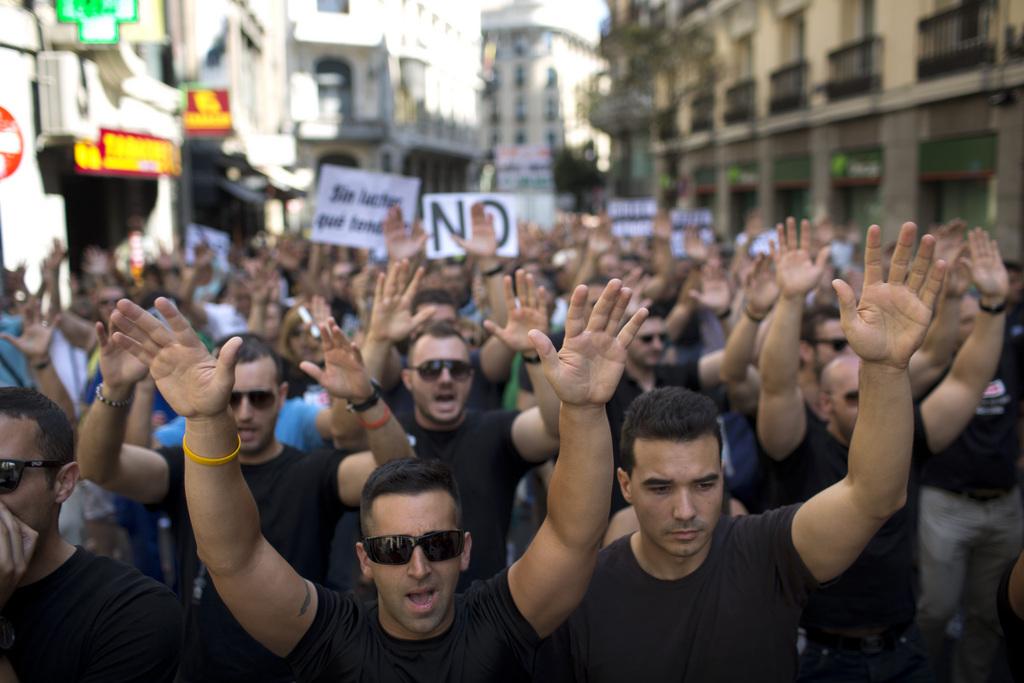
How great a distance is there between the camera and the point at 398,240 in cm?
600

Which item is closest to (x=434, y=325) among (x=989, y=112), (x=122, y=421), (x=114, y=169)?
(x=122, y=421)

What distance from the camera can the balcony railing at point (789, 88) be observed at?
21172mm

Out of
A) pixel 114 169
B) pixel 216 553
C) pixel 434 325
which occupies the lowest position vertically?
pixel 216 553

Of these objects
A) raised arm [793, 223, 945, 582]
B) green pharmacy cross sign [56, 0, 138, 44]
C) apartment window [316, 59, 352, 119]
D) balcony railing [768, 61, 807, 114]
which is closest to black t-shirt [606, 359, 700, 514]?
raised arm [793, 223, 945, 582]

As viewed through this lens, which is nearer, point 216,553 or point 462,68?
point 216,553

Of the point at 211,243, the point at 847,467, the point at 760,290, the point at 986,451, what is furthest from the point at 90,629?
the point at 211,243

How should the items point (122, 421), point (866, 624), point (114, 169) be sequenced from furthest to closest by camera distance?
1. point (114, 169)
2. point (866, 624)
3. point (122, 421)

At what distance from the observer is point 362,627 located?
2410mm

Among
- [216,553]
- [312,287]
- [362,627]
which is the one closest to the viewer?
[216,553]

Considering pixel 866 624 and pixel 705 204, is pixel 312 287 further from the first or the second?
pixel 705 204

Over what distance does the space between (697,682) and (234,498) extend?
4.08ft

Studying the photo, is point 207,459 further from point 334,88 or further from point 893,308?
point 334,88

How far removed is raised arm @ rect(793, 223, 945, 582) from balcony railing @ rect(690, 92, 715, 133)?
26119 mm

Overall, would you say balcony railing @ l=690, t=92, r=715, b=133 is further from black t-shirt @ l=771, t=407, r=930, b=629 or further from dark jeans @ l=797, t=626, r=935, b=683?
dark jeans @ l=797, t=626, r=935, b=683
